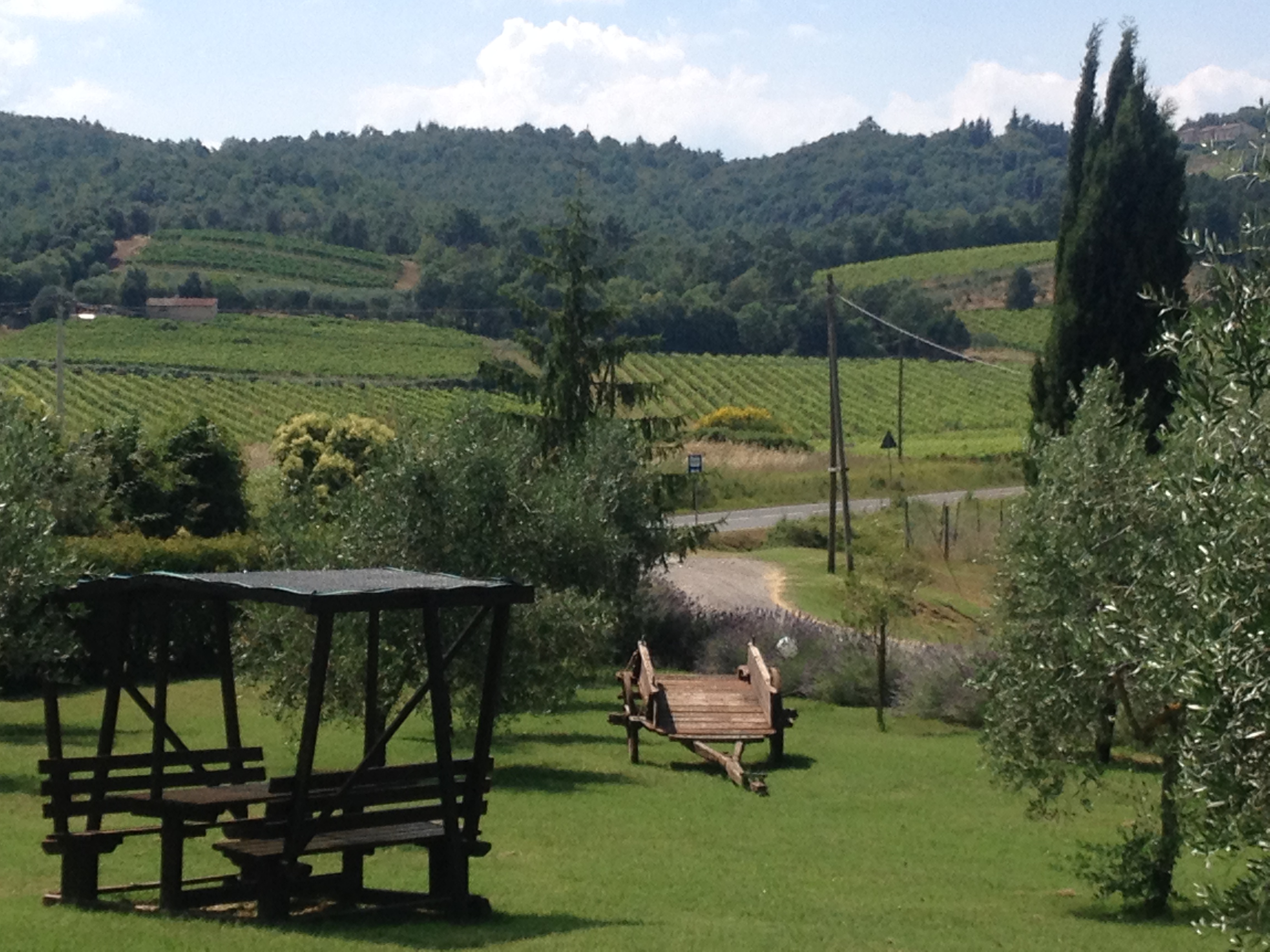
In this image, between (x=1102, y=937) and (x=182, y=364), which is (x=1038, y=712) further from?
(x=182, y=364)

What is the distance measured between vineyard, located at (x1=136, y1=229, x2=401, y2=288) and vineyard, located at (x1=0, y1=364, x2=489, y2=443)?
175ft

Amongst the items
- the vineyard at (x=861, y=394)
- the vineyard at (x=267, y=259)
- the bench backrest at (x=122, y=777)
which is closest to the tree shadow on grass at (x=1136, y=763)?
the bench backrest at (x=122, y=777)

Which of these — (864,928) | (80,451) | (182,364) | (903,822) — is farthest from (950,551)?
(182,364)

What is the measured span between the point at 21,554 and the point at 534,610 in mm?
6687

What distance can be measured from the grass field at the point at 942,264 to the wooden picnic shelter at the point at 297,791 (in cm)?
12929

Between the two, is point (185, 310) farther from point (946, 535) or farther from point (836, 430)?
point (836, 430)

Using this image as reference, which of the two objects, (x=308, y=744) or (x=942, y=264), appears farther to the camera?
(x=942, y=264)

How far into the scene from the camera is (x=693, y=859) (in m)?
16.1

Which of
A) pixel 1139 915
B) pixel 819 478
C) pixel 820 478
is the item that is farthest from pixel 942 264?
pixel 1139 915

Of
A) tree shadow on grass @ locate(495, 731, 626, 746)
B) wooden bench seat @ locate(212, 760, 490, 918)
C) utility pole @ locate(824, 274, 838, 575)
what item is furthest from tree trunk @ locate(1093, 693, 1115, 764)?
utility pole @ locate(824, 274, 838, 575)

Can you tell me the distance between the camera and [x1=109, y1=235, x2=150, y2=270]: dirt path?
13912 centimetres

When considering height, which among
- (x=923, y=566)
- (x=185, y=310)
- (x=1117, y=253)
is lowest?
(x=923, y=566)

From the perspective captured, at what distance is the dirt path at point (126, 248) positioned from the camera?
13912 cm

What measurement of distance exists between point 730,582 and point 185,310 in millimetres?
78468
